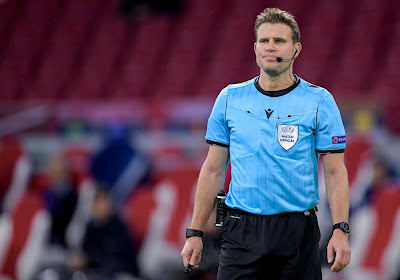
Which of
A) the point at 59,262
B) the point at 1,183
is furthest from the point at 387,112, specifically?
the point at 1,183

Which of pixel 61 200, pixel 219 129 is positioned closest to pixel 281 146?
pixel 219 129

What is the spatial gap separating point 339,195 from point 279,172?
272 millimetres

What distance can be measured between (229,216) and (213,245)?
11.0ft

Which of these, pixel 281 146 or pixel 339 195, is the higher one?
pixel 281 146

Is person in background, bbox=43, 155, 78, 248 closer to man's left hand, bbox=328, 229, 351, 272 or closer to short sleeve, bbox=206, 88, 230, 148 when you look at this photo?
short sleeve, bbox=206, 88, 230, 148

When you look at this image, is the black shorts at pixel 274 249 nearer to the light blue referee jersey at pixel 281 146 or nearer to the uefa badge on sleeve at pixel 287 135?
the light blue referee jersey at pixel 281 146

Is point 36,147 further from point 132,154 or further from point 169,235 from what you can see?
point 169,235

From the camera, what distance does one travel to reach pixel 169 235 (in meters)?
7.61

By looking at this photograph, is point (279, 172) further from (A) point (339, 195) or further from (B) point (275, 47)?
(B) point (275, 47)

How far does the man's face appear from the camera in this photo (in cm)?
350

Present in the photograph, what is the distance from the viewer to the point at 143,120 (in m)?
10.4

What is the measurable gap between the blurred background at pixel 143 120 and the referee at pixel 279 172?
11.1 feet

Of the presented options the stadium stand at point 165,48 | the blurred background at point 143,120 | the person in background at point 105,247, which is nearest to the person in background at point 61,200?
the blurred background at point 143,120

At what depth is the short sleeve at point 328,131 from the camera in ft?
11.3
